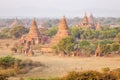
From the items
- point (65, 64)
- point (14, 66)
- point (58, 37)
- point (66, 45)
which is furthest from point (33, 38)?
point (14, 66)

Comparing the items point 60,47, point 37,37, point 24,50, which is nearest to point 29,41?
point 37,37

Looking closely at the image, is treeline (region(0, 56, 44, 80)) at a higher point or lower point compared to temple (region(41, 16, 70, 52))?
higher

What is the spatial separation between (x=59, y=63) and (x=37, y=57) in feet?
18.1

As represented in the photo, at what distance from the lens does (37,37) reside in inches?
2162

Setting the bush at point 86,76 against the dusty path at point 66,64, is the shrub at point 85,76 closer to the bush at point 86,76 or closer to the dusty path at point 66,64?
the bush at point 86,76

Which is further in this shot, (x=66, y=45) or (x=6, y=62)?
(x=66, y=45)

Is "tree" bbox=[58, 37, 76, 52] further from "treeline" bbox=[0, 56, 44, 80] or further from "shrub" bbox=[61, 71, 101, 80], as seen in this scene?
"shrub" bbox=[61, 71, 101, 80]

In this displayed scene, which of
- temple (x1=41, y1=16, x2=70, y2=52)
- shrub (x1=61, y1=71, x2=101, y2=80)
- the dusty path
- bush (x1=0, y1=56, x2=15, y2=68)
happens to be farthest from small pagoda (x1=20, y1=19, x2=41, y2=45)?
shrub (x1=61, y1=71, x2=101, y2=80)

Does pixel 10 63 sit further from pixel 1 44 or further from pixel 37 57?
pixel 1 44

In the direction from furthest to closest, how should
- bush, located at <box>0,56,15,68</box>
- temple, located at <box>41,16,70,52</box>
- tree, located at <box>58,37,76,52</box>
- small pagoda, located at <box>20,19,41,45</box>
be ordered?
small pagoda, located at <box>20,19,41,45</box> → temple, located at <box>41,16,70,52</box> → tree, located at <box>58,37,76,52</box> → bush, located at <box>0,56,15,68</box>

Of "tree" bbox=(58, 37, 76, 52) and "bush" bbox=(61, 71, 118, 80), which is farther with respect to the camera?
"tree" bbox=(58, 37, 76, 52)

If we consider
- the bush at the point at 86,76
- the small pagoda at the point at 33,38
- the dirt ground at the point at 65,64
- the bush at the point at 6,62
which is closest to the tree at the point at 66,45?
the dirt ground at the point at 65,64

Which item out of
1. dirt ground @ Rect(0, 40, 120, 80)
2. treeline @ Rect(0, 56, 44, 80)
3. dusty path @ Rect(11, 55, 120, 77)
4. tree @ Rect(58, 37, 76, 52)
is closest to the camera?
treeline @ Rect(0, 56, 44, 80)

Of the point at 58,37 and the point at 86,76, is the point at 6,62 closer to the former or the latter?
the point at 86,76
